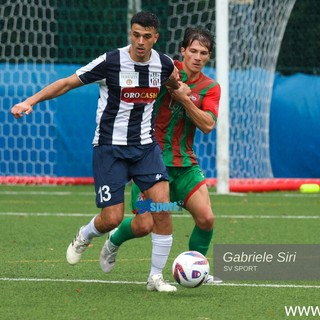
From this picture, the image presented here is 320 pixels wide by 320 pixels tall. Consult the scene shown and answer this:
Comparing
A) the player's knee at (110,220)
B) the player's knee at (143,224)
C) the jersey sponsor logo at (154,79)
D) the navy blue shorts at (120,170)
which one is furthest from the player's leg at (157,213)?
the jersey sponsor logo at (154,79)

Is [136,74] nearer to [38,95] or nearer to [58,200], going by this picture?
[38,95]

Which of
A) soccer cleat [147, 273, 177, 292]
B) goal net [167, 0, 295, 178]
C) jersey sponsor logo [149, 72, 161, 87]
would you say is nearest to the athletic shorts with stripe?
soccer cleat [147, 273, 177, 292]

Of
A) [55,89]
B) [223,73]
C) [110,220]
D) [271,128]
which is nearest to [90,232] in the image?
[110,220]

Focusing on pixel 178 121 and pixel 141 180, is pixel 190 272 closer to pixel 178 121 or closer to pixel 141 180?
pixel 141 180

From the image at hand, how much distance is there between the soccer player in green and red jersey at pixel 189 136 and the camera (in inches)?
314

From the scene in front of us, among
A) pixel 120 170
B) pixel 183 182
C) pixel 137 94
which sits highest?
pixel 137 94

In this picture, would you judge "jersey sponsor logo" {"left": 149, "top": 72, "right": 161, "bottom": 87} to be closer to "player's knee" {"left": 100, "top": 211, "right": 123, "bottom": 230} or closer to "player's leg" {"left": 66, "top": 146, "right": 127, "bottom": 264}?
"player's leg" {"left": 66, "top": 146, "right": 127, "bottom": 264}

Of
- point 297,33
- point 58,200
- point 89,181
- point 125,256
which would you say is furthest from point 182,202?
point 297,33

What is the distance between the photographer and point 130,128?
7551 mm

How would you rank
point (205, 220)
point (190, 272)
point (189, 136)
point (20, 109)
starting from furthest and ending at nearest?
1. point (189, 136)
2. point (205, 220)
3. point (190, 272)
4. point (20, 109)

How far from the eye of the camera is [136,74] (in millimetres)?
7516

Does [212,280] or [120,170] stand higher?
[120,170]

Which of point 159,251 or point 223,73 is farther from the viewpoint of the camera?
point 223,73

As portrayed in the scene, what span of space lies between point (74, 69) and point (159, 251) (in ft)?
31.7
